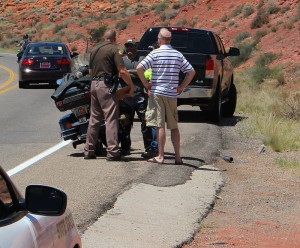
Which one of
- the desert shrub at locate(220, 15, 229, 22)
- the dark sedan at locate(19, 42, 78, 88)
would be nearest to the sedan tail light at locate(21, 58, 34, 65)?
the dark sedan at locate(19, 42, 78, 88)

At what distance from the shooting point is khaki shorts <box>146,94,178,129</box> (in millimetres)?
11828

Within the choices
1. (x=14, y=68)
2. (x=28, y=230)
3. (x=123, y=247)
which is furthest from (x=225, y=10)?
(x=28, y=230)

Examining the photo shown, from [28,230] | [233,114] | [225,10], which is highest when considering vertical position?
[28,230]

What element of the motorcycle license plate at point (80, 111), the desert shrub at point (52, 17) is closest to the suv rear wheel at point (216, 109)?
the motorcycle license plate at point (80, 111)

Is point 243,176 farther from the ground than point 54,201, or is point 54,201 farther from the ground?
point 54,201

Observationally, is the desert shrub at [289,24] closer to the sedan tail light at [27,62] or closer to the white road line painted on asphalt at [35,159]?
the sedan tail light at [27,62]

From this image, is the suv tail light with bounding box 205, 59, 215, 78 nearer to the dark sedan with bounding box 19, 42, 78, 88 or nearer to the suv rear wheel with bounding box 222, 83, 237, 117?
the suv rear wheel with bounding box 222, 83, 237, 117

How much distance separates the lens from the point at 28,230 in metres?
3.80

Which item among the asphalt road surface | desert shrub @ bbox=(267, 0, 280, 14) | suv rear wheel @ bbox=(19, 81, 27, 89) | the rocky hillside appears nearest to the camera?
the asphalt road surface

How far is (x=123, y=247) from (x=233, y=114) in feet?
43.0

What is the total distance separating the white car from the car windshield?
24199mm

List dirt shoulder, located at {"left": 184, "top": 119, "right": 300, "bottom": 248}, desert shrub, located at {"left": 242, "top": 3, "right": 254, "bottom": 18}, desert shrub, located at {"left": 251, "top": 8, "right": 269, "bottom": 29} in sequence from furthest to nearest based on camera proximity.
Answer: desert shrub, located at {"left": 242, "top": 3, "right": 254, "bottom": 18} → desert shrub, located at {"left": 251, "top": 8, "right": 269, "bottom": 29} → dirt shoulder, located at {"left": 184, "top": 119, "right": 300, "bottom": 248}

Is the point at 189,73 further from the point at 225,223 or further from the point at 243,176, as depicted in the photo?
the point at 225,223

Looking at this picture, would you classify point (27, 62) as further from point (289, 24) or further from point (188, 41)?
point (289, 24)
